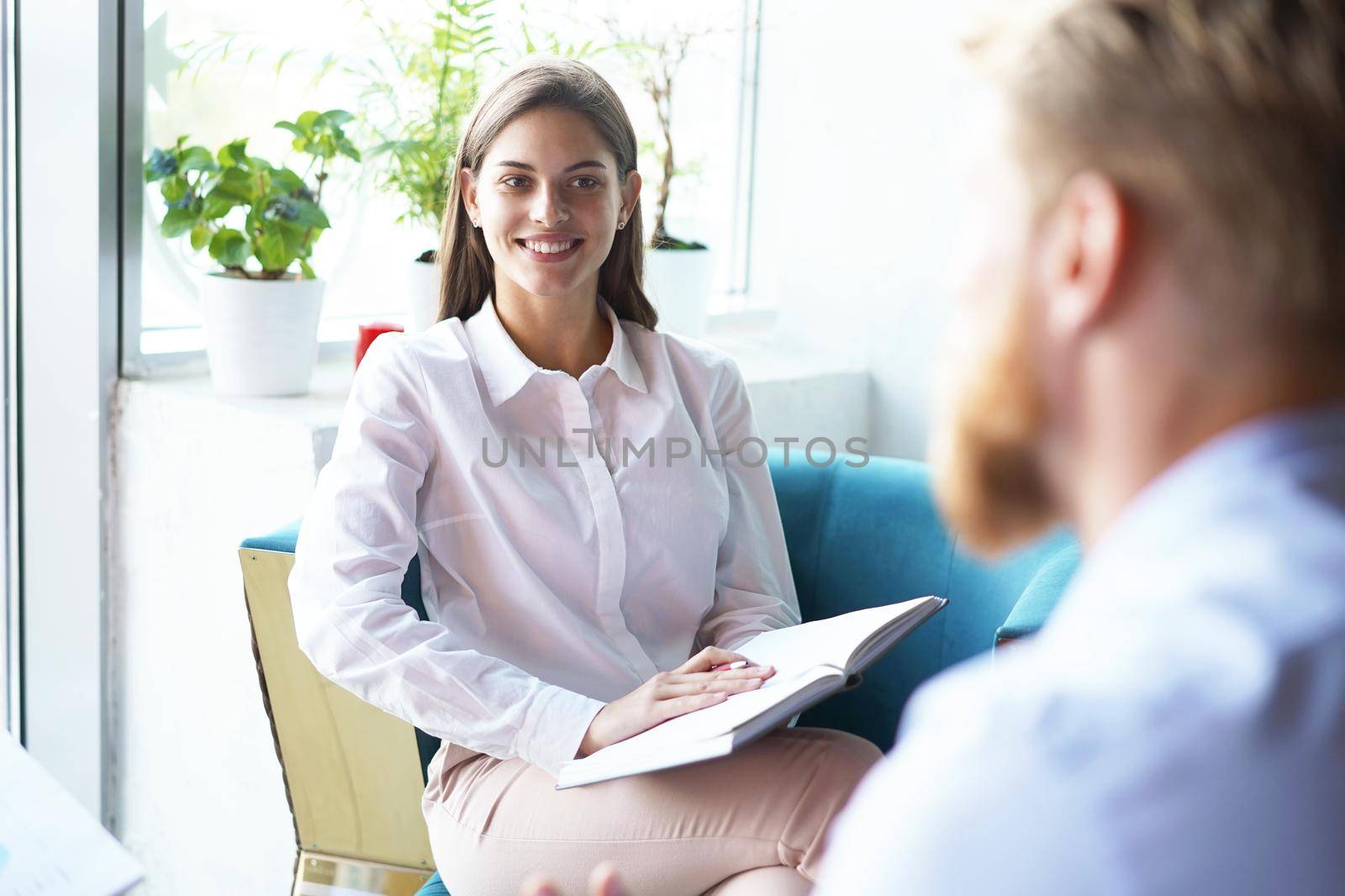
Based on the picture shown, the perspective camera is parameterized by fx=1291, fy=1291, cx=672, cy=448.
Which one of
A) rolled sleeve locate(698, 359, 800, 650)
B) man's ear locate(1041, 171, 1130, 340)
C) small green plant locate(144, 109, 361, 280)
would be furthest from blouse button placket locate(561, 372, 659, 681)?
man's ear locate(1041, 171, 1130, 340)

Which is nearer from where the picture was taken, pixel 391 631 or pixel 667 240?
pixel 391 631

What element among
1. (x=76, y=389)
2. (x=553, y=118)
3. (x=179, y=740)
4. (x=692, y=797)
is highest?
(x=553, y=118)

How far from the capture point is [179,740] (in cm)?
217

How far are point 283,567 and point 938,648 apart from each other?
2.88 ft

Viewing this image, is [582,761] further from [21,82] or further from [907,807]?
[21,82]

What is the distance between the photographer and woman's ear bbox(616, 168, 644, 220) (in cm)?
177

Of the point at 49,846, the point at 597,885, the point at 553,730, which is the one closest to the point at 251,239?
the point at 553,730

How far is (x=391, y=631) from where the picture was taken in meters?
1.44

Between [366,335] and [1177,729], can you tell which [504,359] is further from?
[1177,729]

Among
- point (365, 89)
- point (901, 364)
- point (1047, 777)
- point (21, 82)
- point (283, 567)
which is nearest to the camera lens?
point (1047, 777)

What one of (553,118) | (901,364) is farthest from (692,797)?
(901,364)

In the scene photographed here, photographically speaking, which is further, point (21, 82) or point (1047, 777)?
point (21, 82)

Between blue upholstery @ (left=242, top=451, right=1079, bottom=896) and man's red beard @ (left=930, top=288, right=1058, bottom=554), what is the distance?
1088mm

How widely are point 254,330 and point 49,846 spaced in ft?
A: 3.45
